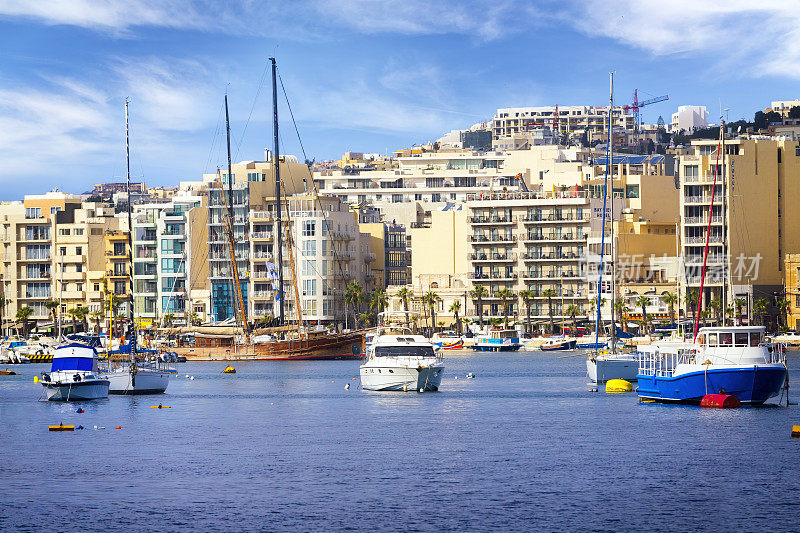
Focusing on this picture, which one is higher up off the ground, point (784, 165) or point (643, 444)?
point (784, 165)

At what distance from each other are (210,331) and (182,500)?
126 m

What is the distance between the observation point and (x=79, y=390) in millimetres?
90938

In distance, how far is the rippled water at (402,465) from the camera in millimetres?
44969

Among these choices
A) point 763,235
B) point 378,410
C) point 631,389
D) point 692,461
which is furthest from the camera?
point 763,235

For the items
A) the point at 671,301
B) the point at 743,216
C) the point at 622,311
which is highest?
the point at 743,216

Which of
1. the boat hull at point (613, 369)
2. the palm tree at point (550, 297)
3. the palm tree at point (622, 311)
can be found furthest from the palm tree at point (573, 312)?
the boat hull at point (613, 369)

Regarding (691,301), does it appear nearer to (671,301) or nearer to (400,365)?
(671,301)

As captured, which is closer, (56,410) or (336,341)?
(56,410)

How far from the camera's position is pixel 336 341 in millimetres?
165250

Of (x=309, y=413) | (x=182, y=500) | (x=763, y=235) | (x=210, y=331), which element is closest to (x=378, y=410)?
(x=309, y=413)

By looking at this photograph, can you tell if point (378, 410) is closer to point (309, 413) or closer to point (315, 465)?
point (309, 413)

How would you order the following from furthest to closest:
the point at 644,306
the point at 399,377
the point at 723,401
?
the point at 644,306
the point at 399,377
the point at 723,401

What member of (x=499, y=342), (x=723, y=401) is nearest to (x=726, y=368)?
(x=723, y=401)

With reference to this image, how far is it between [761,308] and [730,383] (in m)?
104
